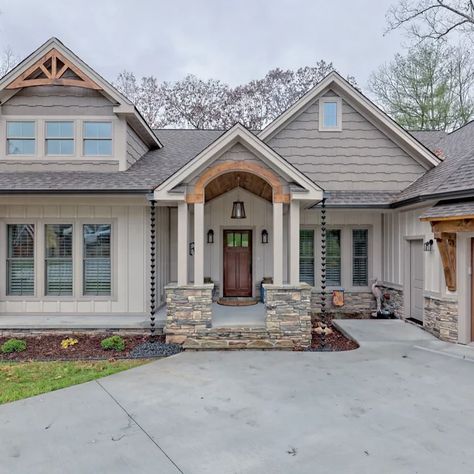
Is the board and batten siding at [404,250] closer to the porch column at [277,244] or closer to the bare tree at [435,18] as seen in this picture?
the porch column at [277,244]

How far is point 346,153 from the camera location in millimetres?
9547

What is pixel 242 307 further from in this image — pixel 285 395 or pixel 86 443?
pixel 86 443

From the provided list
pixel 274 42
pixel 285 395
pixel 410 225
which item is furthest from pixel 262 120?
pixel 285 395

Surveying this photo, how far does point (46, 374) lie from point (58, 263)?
330 cm

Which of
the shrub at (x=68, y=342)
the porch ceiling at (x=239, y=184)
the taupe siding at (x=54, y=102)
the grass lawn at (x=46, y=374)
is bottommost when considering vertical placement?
the grass lawn at (x=46, y=374)

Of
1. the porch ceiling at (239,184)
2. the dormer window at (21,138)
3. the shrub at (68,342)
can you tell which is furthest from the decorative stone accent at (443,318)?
the dormer window at (21,138)

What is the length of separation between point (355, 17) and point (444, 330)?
1418 centimetres

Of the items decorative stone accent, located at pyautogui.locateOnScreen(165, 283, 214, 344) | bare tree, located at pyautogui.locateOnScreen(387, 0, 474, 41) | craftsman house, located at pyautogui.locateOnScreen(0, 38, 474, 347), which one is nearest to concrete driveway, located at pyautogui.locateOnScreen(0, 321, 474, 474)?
decorative stone accent, located at pyautogui.locateOnScreen(165, 283, 214, 344)

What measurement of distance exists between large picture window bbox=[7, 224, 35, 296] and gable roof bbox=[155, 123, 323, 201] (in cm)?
377

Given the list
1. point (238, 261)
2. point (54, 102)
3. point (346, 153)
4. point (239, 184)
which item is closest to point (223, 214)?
point (239, 184)

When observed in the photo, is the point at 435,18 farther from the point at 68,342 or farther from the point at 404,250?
the point at 68,342

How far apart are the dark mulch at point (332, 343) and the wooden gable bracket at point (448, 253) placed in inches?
90.4

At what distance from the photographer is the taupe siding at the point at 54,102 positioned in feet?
27.5

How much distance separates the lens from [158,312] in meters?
8.46
